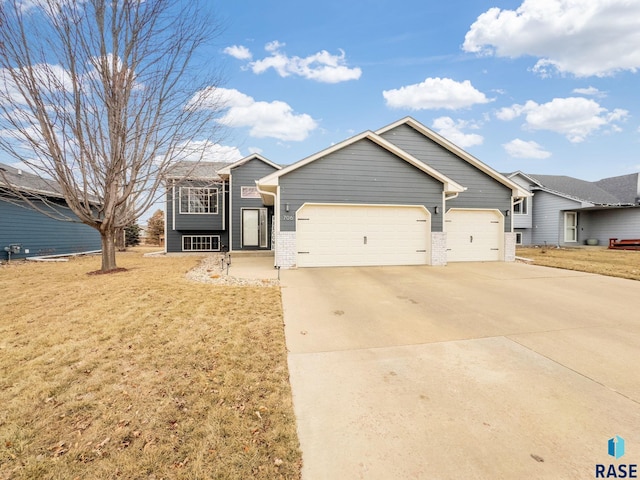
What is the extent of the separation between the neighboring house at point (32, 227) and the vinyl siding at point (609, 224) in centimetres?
3240

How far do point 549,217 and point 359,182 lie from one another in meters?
19.7

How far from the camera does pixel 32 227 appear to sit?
14359 mm

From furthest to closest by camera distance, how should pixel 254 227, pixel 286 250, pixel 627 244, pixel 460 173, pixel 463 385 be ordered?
1. pixel 627 244
2. pixel 254 227
3. pixel 460 173
4. pixel 286 250
5. pixel 463 385

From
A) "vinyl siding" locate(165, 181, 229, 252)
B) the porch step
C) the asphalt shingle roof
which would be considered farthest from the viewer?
the asphalt shingle roof

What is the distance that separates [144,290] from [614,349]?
26.8ft

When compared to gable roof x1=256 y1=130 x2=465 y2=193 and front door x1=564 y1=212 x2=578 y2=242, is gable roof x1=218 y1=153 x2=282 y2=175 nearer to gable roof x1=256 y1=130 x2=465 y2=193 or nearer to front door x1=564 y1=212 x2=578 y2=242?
gable roof x1=256 y1=130 x2=465 y2=193

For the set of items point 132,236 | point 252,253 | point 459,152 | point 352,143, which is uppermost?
point 459,152

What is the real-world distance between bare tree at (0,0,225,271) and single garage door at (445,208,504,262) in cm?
1007

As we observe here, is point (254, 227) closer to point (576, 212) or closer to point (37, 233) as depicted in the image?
point (37, 233)

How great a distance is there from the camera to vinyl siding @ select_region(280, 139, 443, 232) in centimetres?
1016

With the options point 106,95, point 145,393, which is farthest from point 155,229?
point 145,393

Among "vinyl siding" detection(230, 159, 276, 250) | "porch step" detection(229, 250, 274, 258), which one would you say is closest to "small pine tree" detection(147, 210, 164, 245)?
"vinyl siding" detection(230, 159, 276, 250)

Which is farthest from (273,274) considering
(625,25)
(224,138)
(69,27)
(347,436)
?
(625,25)

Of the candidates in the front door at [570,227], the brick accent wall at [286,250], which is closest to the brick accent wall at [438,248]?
the brick accent wall at [286,250]
